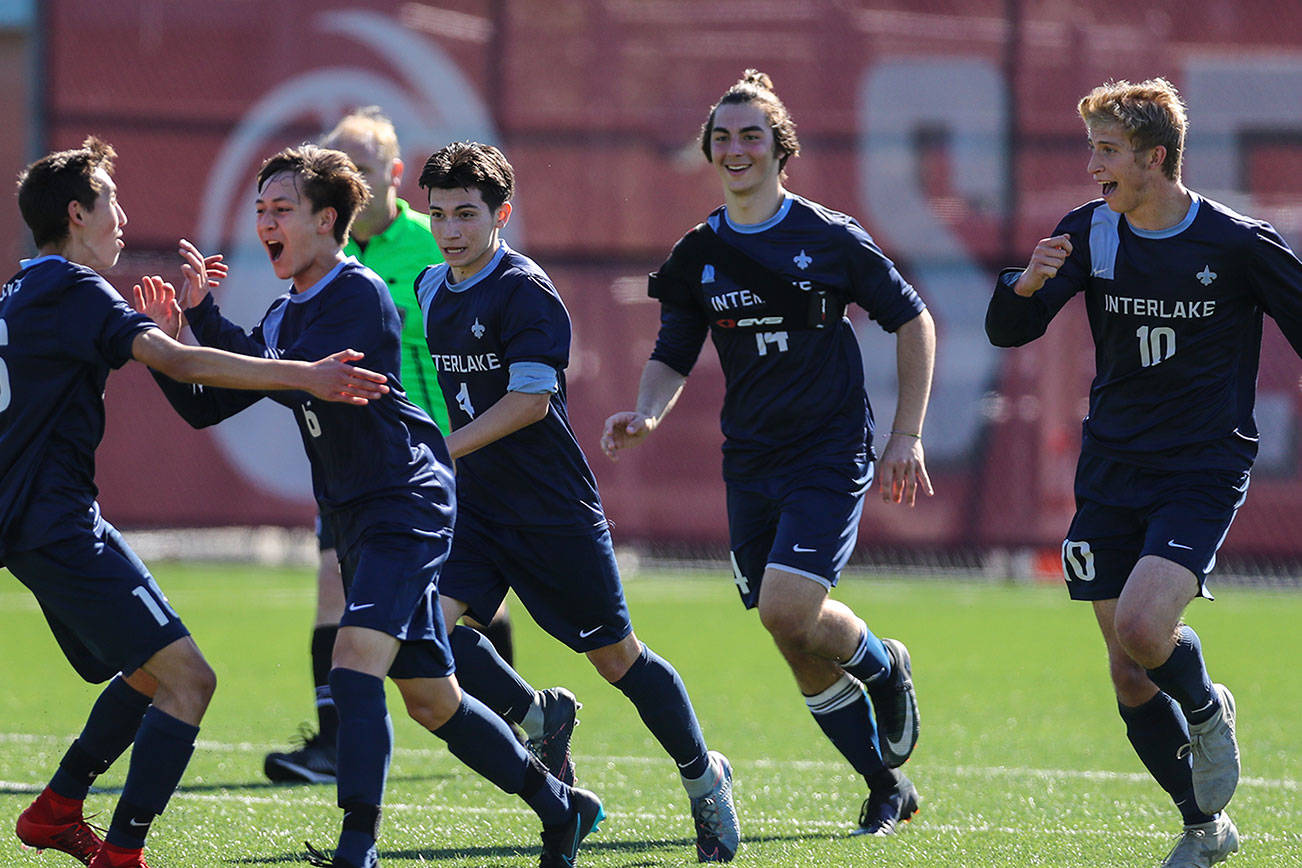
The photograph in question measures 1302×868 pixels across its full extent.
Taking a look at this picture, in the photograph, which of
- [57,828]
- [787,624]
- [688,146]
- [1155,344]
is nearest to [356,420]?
[57,828]

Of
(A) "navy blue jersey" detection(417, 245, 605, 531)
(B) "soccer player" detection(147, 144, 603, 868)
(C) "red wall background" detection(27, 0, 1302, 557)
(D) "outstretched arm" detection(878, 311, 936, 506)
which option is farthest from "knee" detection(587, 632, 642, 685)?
(C) "red wall background" detection(27, 0, 1302, 557)

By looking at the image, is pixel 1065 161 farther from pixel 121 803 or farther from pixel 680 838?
pixel 121 803

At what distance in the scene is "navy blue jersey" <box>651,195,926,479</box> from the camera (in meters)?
5.29

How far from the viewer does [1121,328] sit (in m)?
4.77

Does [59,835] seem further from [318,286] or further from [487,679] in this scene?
[318,286]

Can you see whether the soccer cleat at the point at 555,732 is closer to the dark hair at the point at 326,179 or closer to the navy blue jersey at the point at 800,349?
the navy blue jersey at the point at 800,349

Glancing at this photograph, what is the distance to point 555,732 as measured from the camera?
5121mm

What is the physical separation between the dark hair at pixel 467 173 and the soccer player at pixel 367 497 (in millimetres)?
318

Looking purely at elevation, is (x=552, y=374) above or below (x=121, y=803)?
above

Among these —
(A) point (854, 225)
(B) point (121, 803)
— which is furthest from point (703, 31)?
(B) point (121, 803)

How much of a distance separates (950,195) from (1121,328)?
8.34 metres

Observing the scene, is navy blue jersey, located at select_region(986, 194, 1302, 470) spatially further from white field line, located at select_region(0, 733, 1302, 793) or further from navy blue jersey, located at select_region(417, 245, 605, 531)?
white field line, located at select_region(0, 733, 1302, 793)

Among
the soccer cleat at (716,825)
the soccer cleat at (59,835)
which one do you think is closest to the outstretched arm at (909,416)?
the soccer cleat at (716,825)

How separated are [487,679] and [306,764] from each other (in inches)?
52.0
